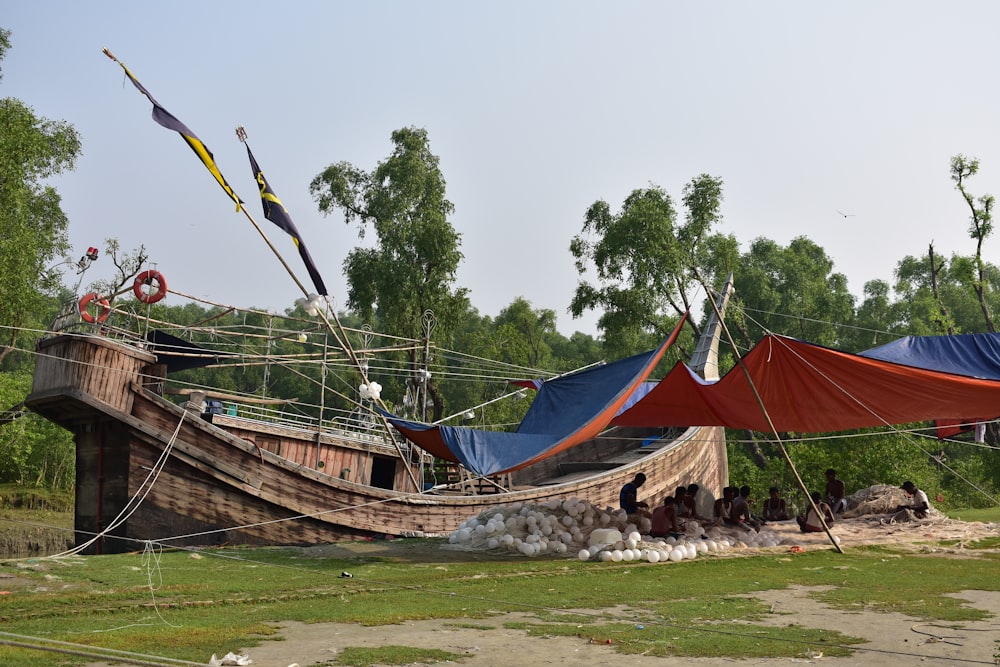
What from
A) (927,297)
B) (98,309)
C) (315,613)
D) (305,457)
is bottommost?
(315,613)

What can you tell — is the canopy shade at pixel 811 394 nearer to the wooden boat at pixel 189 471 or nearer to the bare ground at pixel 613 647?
the wooden boat at pixel 189 471

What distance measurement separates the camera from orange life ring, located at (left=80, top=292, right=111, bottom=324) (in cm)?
1414

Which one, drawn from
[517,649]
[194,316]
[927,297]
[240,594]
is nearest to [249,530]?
[240,594]

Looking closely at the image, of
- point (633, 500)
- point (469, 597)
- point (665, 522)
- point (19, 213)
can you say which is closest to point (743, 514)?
point (633, 500)

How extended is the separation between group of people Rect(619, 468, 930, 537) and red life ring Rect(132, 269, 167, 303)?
8.38 meters

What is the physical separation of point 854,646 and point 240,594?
18.4 feet

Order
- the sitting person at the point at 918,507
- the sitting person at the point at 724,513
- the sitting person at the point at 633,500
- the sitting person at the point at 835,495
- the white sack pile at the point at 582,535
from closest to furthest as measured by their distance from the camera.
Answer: the white sack pile at the point at 582,535
the sitting person at the point at 633,500
the sitting person at the point at 724,513
the sitting person at the point at 918,507
the sitting person at the point at 835,495

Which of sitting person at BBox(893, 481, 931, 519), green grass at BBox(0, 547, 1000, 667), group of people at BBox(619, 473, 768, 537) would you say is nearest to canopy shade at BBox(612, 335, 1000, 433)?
group of people at BBox(619, 473, 768, 537)

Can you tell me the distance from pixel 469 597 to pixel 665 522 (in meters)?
5.26

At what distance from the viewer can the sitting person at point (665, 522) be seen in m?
13.0

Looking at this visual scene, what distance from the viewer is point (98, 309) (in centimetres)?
1489

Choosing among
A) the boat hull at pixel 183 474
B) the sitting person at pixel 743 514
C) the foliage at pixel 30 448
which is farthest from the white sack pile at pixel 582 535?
the foliage at pixel 30 448

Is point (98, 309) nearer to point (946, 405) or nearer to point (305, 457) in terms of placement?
point (305, 457)

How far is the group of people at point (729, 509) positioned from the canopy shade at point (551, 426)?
4.94ft
